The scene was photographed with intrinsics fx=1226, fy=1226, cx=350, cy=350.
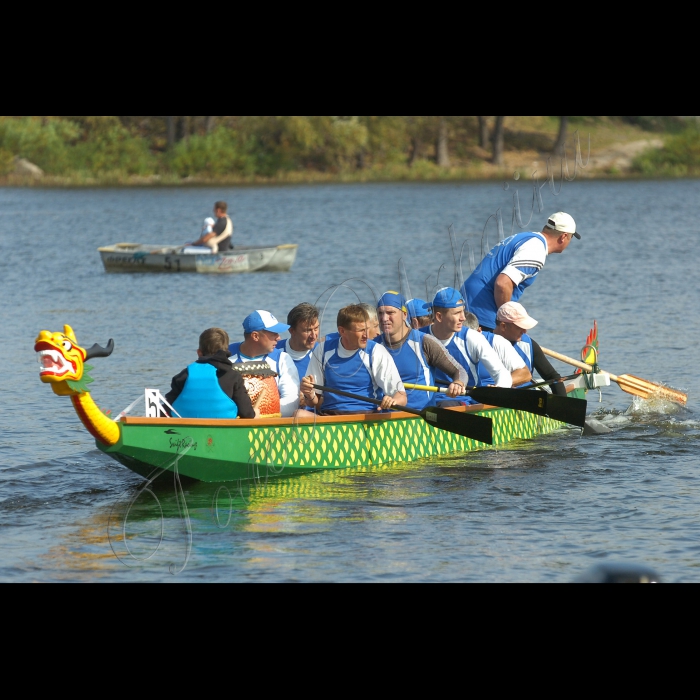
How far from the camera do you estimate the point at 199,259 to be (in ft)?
86.4

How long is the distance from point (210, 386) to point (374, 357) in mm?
1560

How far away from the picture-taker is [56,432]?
41.9ft

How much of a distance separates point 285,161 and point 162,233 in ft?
81.6

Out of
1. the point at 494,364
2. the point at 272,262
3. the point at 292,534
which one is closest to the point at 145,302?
the point at 272,262

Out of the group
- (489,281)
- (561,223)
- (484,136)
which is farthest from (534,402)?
(484,136)

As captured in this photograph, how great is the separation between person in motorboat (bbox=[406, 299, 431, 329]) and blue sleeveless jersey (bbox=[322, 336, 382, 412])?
60.1 inches

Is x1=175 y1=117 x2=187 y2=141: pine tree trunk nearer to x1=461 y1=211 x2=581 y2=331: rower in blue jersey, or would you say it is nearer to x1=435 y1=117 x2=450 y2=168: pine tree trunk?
x1=435 y1=117 x2=450 y2=168: pine tree trunk

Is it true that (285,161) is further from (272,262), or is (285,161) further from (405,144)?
(272,262)

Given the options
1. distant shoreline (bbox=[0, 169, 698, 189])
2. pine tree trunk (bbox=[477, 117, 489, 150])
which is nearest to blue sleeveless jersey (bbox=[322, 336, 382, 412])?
distant shoreline (bbox=[0, 169, 698, 189])

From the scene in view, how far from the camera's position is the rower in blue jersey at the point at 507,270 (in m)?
12.0

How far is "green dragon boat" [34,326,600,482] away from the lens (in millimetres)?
8203

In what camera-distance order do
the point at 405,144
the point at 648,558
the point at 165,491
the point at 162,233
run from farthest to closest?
1. the point at 405,144
2. the point at 162,233
3. the point at 165,491
4. the point at 648,558

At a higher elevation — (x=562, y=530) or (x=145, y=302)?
(x=145, y=302)

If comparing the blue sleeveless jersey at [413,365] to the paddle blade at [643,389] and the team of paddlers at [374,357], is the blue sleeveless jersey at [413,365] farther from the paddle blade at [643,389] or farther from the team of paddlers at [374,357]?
the paddle blade at [643,389]
